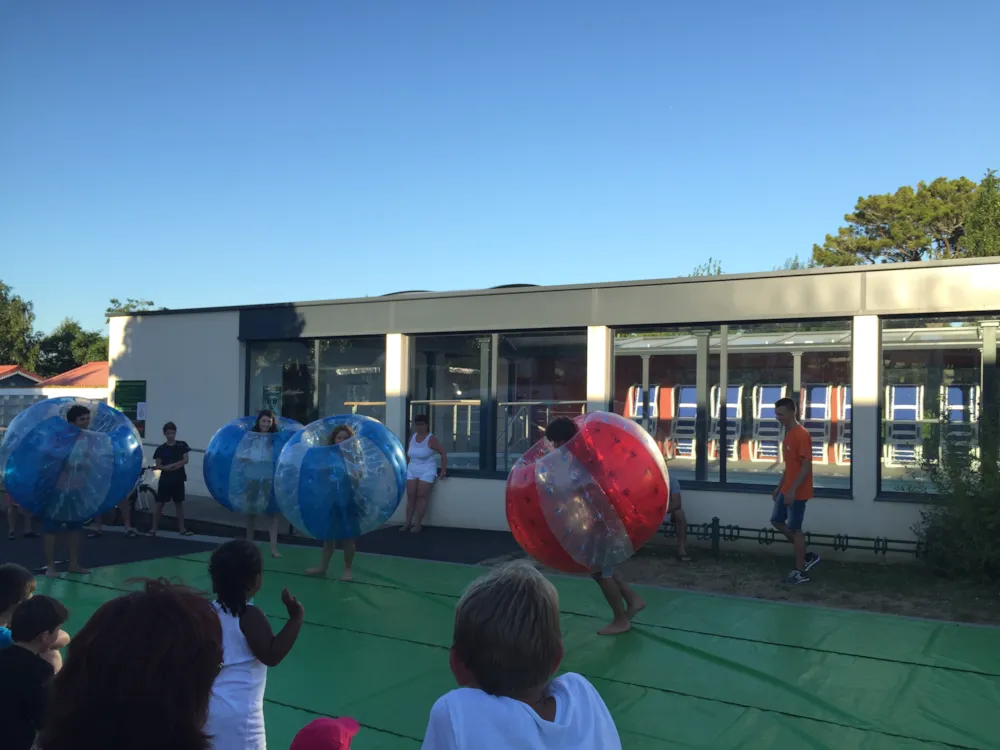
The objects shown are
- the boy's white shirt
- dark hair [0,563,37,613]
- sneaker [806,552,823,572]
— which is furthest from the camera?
sneaker [806,552,823,572]

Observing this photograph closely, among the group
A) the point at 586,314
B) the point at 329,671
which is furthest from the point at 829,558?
the point at 329,671

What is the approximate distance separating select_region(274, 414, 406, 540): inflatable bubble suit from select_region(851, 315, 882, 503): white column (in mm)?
5513

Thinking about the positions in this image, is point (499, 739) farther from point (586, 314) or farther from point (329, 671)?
point (586, 314)

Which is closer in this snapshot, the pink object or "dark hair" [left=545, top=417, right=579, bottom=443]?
the pink object

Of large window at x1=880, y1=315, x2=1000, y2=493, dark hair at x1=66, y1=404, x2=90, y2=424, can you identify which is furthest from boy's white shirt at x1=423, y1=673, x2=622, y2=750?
large window at x1=880, y1=315, x2=1000, y2=493

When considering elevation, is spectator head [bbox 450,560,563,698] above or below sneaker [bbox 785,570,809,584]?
above

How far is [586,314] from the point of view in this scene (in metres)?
11.9

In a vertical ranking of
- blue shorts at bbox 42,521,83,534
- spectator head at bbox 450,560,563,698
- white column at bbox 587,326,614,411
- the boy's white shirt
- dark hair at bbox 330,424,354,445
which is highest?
white column at bbox 587,326,614,411

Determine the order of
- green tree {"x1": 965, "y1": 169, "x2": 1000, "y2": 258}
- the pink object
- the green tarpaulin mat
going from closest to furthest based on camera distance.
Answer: the pink object
the green tarpaulin mat
green tree {"x1": 965, "y1": 169, "x2": 1000, "y2": 258}

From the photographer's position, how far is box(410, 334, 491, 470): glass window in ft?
42.4

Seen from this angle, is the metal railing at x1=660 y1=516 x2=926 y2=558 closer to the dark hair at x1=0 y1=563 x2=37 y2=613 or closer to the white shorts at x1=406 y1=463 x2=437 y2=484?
the white shorts at x1=406 y1=463 x2=437 y2=484

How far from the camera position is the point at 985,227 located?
2814cm

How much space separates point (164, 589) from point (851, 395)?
1004cm

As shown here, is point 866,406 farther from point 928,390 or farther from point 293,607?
point 293,607
